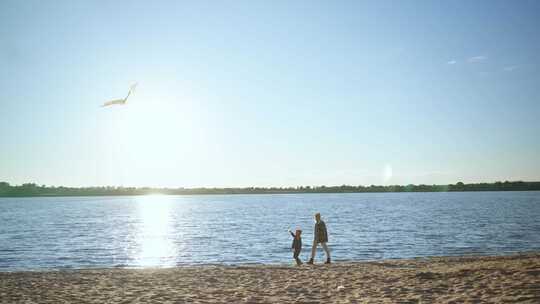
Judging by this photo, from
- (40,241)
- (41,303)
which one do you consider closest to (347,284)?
(41,303)

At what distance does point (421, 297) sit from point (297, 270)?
7.60m

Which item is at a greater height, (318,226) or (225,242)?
(318,226)

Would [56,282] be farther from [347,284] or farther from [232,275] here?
[347,284]

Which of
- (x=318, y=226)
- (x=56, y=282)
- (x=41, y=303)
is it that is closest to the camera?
(x=41, y=303)

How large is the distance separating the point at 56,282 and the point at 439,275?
14.4 m

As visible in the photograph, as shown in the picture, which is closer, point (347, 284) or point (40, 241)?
point (347, 284)

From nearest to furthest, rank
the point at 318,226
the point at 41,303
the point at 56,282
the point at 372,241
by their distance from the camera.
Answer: the point at 41,303 → the point at 56,282 → the point at 318,226 → the point at 372,241

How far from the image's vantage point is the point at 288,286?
13508mm

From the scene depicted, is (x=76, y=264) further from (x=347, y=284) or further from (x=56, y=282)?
(x=347, y=284)

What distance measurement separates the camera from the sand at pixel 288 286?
11.0 metres

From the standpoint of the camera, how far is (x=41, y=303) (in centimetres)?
1161

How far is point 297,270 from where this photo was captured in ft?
58.0

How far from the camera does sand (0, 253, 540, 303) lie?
1101 cm

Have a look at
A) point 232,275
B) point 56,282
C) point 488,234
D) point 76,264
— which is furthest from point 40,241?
point 488,234
